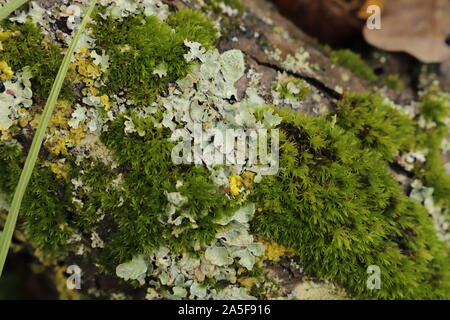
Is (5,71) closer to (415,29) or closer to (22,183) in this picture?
(22,183)

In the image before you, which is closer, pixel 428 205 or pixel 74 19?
pixel 74 19

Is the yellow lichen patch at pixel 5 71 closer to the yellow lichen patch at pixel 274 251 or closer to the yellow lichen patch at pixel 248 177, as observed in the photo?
the yellow lichen patch at pixel 248 177

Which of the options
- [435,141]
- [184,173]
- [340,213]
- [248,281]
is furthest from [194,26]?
[435,141]

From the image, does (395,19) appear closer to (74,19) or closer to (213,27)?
(213,27)

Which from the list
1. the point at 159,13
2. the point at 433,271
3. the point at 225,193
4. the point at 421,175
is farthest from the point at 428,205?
the point at 159,13

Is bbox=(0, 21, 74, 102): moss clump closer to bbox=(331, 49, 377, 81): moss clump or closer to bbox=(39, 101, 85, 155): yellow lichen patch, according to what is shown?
bbox=(39, 101, 85, 155): yellow lichen patch

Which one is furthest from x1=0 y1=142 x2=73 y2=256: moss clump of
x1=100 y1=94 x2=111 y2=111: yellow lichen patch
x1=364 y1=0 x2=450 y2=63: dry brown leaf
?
x1=364 y1=0 x2=450 y2=63: dry brown leaf

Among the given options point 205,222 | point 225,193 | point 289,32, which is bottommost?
point 205,222
